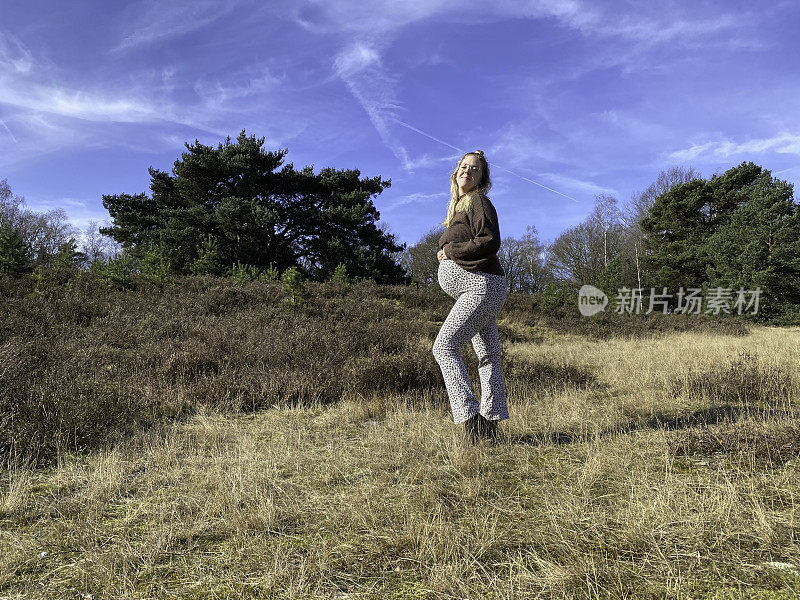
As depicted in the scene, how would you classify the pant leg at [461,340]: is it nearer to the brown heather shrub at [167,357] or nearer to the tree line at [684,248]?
the brown heather shrub at [167,357]

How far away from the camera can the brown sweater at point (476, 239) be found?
107 inches

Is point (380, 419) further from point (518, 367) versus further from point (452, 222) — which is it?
point (518, 367)

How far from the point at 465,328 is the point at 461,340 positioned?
0.29ft

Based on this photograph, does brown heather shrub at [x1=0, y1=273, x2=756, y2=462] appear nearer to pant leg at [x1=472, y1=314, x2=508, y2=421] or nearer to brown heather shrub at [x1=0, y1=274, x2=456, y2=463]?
brown heather shrub at [x1=0, y1=274, x2=456, y2=463]

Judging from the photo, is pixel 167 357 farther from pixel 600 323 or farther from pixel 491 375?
pixel 600 323

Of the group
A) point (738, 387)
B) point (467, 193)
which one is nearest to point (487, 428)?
point (467, 193)

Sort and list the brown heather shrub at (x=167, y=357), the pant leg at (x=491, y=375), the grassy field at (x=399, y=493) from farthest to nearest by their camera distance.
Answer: the brown heather shrub at (x=167, y=357) → the pant leg at (x=491, y=375) → the grassy field at (x=399, y=493)

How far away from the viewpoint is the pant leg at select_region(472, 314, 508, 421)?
116 inches

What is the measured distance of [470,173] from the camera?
3.00 meters

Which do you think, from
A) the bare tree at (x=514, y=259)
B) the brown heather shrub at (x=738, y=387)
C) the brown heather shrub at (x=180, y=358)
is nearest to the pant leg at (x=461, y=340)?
the brown heather shrub at (x=180, y=358)

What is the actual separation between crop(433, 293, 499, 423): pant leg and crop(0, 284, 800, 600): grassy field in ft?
0.77

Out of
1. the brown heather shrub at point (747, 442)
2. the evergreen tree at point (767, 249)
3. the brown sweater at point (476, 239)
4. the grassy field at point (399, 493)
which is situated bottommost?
the grassy field at point (399, 493)

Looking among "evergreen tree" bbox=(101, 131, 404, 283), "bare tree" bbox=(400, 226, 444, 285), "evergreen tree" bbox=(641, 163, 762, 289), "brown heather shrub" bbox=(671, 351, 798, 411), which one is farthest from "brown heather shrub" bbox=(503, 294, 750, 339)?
"bare tree" bbox=(400, 226, 444, 285)

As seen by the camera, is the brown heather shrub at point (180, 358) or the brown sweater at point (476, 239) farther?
the brown heather shrub at point (180, 358)
